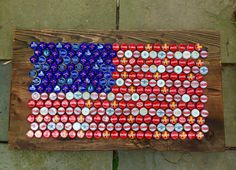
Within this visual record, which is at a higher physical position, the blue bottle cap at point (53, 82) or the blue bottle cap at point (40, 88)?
the blue bottle cap at point (53, 82)

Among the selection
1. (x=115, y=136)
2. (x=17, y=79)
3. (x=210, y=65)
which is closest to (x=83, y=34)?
(x=17, y=79)

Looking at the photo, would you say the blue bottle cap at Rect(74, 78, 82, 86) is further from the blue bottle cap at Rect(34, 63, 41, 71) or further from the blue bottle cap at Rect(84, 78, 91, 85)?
the blue bottle cap at Rect(34, 63, 41, 71)

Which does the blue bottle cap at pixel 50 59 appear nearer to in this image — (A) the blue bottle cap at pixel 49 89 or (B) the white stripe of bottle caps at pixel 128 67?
(A) the blue bottle cap at pixel 49 89

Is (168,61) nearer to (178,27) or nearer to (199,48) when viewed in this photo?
(199,48)

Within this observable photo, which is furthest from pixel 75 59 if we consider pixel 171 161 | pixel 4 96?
pixel 171 161

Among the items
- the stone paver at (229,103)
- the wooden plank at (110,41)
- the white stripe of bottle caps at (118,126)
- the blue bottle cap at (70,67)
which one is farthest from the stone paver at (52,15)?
the stone paver at (229,103)

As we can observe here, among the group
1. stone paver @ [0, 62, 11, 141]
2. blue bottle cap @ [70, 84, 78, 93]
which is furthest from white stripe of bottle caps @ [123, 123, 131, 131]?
stone paver @ [0, 62, 11, 141]

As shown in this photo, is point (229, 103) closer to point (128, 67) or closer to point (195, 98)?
point (195, 98)
